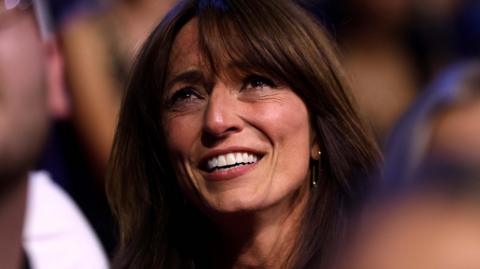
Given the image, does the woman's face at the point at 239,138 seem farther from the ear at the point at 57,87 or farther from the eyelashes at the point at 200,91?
the ear at the point at 57,87

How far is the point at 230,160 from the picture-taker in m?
1.74

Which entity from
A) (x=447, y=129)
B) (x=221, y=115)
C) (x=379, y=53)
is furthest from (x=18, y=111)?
(x=379, y=53)

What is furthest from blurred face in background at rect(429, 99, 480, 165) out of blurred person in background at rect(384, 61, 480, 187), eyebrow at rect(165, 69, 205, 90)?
eyebrow at rect(165, 69, 205, 90)

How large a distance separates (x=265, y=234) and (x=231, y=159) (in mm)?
203

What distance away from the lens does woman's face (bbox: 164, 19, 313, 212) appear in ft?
5.65

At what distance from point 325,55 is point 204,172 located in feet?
1.33

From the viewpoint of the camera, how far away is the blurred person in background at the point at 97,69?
2.39m

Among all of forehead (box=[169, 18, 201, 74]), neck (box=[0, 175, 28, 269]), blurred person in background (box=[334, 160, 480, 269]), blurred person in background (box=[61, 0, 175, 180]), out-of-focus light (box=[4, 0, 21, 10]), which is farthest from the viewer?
blurred person in background (box=[61, 0, 175, 180])

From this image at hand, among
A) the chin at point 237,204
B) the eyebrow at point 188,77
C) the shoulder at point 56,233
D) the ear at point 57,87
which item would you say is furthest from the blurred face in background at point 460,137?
the ear at point 57,87

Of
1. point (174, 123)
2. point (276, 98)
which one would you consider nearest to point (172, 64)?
point (174, 123)

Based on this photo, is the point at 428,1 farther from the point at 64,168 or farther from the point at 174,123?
the point at 64,168

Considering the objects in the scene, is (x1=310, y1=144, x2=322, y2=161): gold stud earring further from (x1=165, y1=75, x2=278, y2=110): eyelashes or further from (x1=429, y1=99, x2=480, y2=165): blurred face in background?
(x1=429, y1=99, x2=480, y2=165): blurred face in background

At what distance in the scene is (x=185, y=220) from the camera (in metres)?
2.05

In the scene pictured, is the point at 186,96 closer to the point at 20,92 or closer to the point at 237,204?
the point at 237,204
